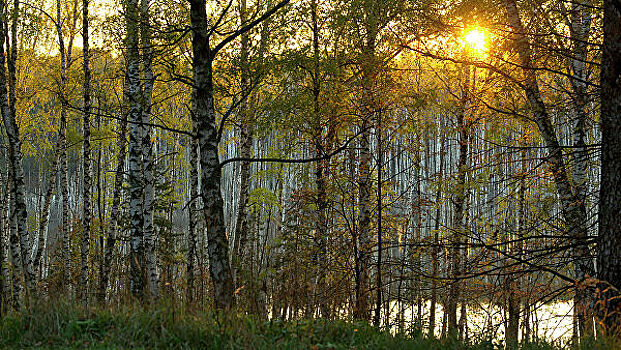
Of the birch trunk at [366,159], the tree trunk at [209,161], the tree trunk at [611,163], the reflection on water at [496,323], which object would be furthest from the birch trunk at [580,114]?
the tree trunk at [209,161]

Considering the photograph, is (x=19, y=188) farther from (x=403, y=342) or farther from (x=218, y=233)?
(x=403, y=342)

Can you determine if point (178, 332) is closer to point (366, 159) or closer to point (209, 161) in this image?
point (209, 161)

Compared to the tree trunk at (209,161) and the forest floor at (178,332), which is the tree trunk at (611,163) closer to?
the forest floor at (178,332)

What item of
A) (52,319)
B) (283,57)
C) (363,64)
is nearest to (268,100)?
(283,57)

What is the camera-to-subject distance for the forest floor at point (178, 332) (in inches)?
181

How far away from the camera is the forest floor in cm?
459

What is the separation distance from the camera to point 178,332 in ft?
15.6

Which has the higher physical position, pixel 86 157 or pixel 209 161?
pixel 86 157

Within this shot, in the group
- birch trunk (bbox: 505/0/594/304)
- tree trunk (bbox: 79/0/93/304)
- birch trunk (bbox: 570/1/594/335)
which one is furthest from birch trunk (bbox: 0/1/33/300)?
birch trunk (bbox: 570/1/594/335)

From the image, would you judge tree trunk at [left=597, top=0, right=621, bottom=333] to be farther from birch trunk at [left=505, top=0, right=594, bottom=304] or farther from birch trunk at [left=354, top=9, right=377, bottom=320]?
birch trunk at [left=354, top=9, right=377, bottom=320]

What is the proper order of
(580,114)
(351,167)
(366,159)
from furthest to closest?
1. (351,167)
2. (366,159)
3. (580,114)

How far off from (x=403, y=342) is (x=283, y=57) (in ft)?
24.9

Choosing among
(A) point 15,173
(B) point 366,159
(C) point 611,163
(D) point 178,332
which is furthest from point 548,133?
(A) point 15,173

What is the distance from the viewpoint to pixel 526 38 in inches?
255
